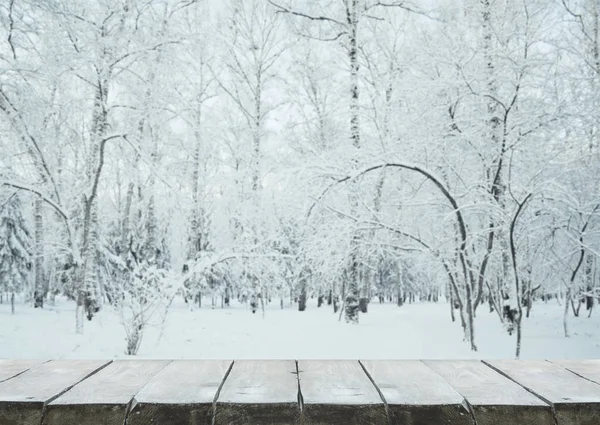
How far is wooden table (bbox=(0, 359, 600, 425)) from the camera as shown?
70 cm

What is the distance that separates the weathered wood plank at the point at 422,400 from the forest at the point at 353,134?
333 cm

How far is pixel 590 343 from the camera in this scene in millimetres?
5980

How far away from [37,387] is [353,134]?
6.68 m

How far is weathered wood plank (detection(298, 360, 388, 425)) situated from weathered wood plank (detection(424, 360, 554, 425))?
0.16 meters

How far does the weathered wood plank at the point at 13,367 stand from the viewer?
2.90ft

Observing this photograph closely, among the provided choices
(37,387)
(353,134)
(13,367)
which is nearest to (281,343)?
(353,134)

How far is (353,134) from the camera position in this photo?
7.14 meters

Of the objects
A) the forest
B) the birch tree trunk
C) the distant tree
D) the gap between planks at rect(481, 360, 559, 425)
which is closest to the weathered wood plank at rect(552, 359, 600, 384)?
the gap between planks at rect(481, 360, 559, 425)

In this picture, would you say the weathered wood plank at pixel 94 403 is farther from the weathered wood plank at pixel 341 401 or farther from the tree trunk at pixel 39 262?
the tree trunk at pixel 39 262

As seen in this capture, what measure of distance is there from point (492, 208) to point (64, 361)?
450cm

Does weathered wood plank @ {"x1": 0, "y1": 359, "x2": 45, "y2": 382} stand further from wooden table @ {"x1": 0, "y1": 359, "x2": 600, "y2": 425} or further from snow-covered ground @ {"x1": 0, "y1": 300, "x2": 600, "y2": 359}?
snow-covered ground @ {"x1": 0, "y1": 300, "x2": 600, "y2": 359}

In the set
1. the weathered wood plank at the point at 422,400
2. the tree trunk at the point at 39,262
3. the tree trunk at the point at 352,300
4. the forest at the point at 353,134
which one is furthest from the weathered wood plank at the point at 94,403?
the tree trunk at the point at 39,262

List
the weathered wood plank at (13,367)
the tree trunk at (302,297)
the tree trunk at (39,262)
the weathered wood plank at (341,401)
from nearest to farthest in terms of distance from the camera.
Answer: the weathered wood plank at (341,401)
the weathered wood plank at (13,367)
the tree trunk at (39,262)
the tree trunk at (302,297)

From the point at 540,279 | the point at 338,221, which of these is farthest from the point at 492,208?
the point at 540,279
